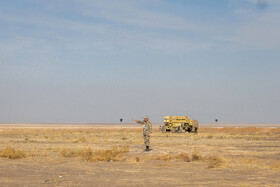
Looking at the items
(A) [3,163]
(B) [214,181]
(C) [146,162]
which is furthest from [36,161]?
(B) [214,181]

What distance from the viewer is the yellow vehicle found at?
6662cm

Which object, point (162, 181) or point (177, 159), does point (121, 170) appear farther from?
point (177, 159)

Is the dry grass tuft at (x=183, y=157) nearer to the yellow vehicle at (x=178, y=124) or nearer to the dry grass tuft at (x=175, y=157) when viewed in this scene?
the dry grass tuft at (x=175, y=157)

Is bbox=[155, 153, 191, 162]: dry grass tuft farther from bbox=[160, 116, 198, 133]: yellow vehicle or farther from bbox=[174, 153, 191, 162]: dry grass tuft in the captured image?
bbox=[160, 116, 198, 133]: yellow vehicle

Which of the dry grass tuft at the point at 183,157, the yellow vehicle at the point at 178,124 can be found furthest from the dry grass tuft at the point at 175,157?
the yellow vehicle at the point at 178,124

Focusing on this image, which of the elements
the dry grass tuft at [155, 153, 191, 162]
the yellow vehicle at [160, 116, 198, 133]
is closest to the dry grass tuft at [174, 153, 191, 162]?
the dry grass tuft at [155, 153, 191, 162]

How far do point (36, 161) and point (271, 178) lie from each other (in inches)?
443

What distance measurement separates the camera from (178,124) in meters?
66.6

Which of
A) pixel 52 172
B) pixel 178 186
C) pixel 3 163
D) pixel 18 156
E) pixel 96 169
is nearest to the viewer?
Answer: pixel 178 186

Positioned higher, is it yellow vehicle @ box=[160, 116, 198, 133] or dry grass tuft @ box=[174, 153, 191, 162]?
yellow vehicle @ box=[160, 116, 198, 133]

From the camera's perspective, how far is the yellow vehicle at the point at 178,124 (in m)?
66.6

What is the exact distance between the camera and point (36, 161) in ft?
70.3

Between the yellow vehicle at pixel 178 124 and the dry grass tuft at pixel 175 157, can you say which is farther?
the yellow vehicle at pixel 178 124

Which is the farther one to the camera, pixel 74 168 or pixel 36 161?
pixel 36 161
